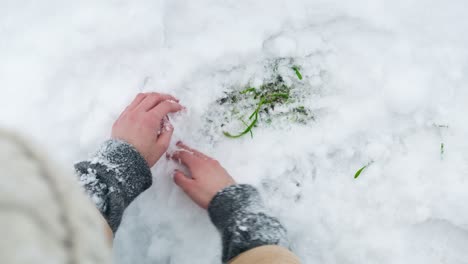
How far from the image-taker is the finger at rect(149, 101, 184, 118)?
1.31 m

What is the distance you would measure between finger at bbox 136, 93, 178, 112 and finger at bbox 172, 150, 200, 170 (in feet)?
0.47

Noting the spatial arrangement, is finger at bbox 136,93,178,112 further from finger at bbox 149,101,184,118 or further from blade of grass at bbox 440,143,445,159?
blade of grass at bbox 440,143,445,159

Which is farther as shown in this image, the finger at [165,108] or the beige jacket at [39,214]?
the finger at [165,108]

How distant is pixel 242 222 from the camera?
1.21 metres

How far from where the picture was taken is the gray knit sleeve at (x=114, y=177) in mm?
1149

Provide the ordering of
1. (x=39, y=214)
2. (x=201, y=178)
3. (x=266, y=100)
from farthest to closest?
(x=266, y=100) → (x=201, y=178) → (x=39, y=214)

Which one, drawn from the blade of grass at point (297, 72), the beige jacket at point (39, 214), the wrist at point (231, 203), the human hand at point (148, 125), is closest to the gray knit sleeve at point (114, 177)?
the human hand at point (148, 125)

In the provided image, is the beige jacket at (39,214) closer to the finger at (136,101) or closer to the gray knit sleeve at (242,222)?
the gray knit sleeve at (242,222)

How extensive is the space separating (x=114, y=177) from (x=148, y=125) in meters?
0.19

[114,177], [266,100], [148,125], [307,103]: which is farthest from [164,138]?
[307,103]

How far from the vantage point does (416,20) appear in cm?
137

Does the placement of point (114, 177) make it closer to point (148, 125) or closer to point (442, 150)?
point (148, 125)

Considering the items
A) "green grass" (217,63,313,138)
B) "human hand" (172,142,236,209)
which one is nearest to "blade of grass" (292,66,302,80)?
"green grass" (217,63,313,138)

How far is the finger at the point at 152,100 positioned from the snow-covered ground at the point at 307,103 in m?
0.03
